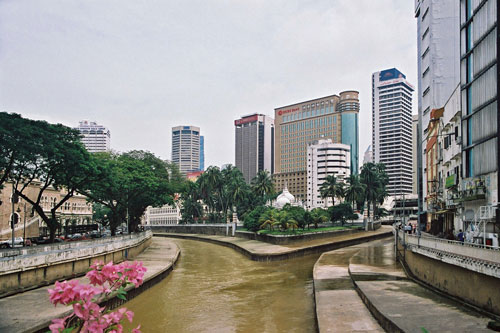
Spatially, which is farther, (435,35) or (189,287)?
(435,35)

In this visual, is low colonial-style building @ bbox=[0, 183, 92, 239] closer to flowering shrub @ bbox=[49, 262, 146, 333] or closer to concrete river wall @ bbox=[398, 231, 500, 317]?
concrete river wall @ bbox=[398, 231, 500, 317]

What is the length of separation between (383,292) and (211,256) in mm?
32711

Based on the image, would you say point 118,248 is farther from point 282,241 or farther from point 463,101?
point 463,101

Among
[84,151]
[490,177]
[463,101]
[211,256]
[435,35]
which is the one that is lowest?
[211,256]

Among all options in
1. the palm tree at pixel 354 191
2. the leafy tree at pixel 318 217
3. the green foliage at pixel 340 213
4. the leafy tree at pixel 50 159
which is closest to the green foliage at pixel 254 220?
the leafy tree at pixel 318 217

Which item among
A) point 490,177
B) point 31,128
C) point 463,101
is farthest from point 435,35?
point 31,128

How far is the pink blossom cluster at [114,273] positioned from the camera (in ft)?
18.6

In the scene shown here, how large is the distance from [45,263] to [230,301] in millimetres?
11145

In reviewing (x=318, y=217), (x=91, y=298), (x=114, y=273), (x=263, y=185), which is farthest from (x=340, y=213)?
(x=91, y=298)

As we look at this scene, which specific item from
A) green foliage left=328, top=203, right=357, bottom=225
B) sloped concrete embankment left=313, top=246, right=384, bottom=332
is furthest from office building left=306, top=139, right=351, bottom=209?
sloped concrete embankment left=313, top=246, right=384, bottom=332

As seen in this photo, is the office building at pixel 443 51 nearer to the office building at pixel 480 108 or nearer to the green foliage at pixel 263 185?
the office building at pixel 480 108

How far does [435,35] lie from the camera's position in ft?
200

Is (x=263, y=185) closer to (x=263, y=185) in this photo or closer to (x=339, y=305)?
(x=263, y=185)

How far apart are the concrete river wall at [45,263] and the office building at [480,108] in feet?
83.4
